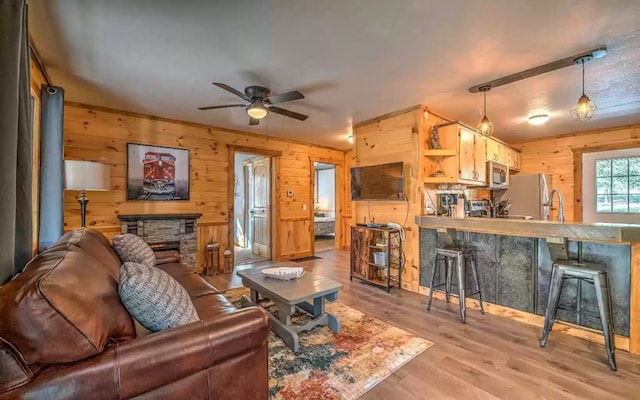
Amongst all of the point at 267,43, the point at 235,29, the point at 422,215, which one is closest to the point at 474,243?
the point at 422,215

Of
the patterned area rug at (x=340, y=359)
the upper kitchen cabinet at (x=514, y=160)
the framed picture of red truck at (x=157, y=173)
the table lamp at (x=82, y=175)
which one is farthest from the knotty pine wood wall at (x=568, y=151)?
the table lamp at (x=82, y=175)

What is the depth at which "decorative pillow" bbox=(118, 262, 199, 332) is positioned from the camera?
128cm

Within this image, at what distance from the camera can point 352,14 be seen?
1.90 metres

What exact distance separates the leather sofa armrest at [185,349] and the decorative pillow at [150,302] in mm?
122

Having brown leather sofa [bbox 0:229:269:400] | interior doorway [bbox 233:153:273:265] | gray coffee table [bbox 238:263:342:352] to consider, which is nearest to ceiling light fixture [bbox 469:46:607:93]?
gray coffee table [bbox 238:263:342:352]

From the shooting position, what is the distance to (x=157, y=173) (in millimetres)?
4309

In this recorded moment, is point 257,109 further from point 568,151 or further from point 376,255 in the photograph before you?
point 568,151

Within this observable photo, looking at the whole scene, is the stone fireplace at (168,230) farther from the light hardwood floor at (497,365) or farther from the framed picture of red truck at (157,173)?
the light hardwood floor at (497,365)

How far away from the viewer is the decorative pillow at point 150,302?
1.28 m

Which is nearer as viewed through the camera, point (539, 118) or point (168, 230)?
point (539, 118)

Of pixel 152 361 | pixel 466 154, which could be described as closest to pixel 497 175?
pixel 466 154

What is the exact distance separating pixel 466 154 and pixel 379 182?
48.1 inches

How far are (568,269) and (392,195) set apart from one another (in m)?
2.01

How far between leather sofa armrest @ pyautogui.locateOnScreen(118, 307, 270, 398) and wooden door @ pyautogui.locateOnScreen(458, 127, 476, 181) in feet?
11.2
